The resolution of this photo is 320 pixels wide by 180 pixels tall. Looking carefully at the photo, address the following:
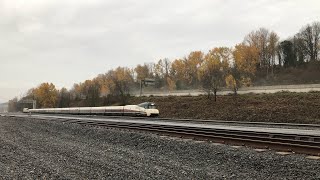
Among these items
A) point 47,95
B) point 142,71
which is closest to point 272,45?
point 142,71

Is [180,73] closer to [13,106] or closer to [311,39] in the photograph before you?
[311,39]

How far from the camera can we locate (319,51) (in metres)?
90.1

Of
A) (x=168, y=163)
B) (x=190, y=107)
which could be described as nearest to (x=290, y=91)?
(x=190, y=107)

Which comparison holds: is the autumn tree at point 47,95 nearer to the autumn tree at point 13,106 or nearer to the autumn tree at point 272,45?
the autumn tree at point 13,106

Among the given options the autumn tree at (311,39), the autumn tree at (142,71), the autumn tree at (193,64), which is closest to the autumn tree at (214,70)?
the autumn tree at (193,64)

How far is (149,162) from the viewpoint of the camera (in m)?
11.2

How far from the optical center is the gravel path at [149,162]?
9.42 m

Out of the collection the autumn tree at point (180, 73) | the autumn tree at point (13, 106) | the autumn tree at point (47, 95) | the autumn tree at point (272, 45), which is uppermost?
the autumn tree at point (272, 45)

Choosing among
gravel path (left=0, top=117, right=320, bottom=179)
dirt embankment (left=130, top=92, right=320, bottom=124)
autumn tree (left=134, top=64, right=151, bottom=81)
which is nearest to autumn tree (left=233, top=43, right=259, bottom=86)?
dirt embankment (left=130, top=92, right=320, bottom=124)

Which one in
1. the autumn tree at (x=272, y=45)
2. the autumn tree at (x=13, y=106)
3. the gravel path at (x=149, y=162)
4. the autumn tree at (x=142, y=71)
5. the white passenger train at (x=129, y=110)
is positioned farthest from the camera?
the autumn tree at (x=13, y=106)

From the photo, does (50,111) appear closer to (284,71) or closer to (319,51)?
(284,71)

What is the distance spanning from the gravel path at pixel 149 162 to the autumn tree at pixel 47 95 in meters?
100

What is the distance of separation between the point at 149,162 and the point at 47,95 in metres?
115

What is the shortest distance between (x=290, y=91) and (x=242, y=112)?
42.2 ft
